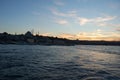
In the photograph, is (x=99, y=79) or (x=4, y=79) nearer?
(x=4, y=79)

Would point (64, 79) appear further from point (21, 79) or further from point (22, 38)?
point (22, 38)

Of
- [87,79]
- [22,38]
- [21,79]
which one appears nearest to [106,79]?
[87,79]

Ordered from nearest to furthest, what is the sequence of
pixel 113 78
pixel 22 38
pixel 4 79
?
pixel 4 79
pixel 113 78
pixel 22 38

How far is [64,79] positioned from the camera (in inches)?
592

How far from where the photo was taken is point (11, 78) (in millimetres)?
14727

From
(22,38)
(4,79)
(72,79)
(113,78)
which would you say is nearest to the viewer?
(4,79)

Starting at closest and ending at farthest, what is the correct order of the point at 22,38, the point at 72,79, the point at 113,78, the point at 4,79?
the point at 4,79, the point at 72,79, the point at 113,78, the point at 22,38

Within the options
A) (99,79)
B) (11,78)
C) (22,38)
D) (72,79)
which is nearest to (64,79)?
(72,79)

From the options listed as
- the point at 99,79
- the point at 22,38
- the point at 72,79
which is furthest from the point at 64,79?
the point at 22,38

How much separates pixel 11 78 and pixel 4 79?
24.6 inches

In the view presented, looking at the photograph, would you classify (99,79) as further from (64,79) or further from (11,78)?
(11,78)

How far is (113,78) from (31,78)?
24.1ft

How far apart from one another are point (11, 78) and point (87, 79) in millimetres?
6312

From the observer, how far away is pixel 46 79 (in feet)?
48.8
